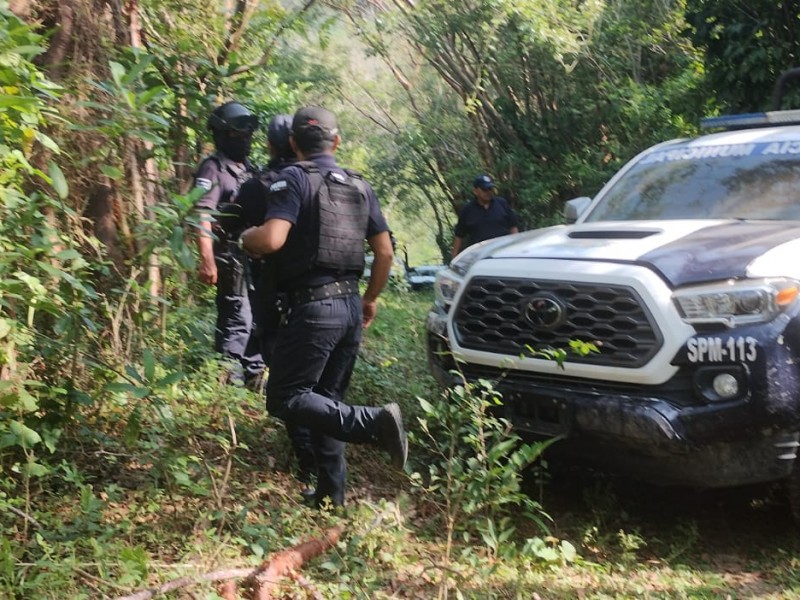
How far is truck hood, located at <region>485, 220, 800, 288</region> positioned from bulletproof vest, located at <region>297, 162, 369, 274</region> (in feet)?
2.63

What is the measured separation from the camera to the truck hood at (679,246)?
3588 millimetres

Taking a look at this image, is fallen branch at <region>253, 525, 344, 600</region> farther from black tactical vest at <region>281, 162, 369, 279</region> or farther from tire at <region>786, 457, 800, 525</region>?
tire at <region>786, 457, 800, 525</region>

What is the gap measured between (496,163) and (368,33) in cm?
445

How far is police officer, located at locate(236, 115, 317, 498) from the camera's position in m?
4.12

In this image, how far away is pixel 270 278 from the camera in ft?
13.3

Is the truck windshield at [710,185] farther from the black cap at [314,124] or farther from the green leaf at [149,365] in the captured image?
the green leaf at [149,365]

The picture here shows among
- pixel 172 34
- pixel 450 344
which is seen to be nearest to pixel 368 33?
pixel 172 34

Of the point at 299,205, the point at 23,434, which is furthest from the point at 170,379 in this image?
the point at 299,205

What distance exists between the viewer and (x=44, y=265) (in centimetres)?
320

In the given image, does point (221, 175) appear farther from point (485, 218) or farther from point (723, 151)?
point (485, 218)

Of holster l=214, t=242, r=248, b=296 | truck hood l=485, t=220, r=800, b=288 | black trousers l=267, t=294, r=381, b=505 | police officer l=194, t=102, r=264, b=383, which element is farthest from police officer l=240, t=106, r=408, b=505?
holster l=214, t=242, r=248, b=296

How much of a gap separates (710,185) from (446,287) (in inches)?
64.7

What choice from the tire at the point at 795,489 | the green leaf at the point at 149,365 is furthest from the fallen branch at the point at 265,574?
the tire at the point at 795,489

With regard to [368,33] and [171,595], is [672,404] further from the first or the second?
[368,33]
